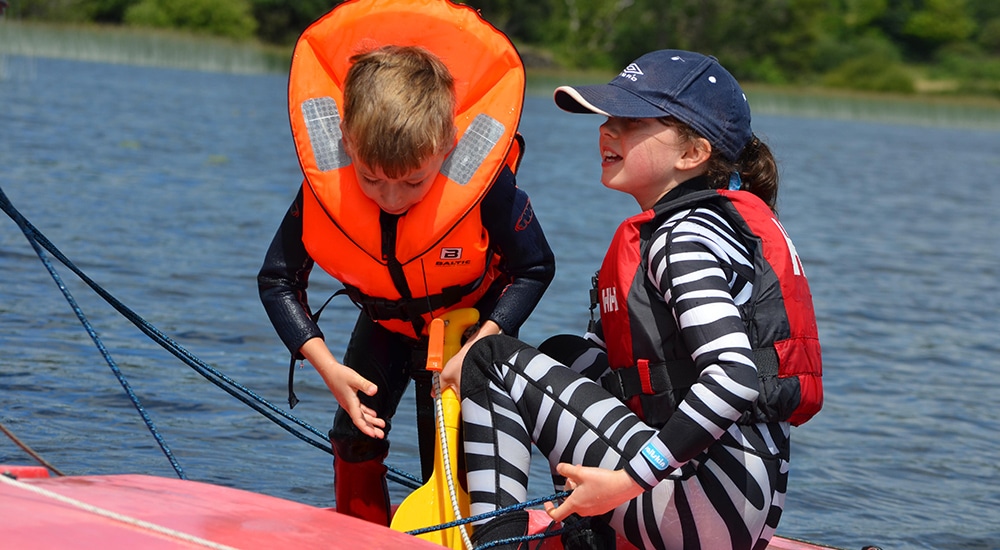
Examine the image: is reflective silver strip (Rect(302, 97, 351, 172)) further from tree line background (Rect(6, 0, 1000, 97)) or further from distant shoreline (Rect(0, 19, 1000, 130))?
tree line background (Rect(6, 0, 1000, 97))

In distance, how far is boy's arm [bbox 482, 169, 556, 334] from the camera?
9.62ft

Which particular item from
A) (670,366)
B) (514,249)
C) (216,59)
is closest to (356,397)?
(514,249)

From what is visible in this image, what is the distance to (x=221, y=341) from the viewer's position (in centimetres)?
607

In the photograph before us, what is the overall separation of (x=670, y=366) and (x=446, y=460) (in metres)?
0.52

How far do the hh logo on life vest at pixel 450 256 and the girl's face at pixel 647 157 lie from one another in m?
0.39

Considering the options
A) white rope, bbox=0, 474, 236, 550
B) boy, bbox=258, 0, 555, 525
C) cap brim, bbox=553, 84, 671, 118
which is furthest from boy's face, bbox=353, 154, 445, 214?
white rope, bbox=0, 474, 236, 550

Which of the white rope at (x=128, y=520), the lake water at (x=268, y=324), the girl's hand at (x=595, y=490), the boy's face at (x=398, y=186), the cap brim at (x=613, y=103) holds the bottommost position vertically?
the lake water at (x=268, y=324)

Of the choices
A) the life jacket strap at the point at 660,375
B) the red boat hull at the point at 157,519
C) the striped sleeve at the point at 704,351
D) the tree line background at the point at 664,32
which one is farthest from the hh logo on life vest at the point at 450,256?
the tree line background at the point at 664,32

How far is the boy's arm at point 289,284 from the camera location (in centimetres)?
292

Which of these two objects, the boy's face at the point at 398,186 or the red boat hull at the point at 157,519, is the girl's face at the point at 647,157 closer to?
the boy's face at the point at 398,186

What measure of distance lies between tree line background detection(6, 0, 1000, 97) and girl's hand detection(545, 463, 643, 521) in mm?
47003

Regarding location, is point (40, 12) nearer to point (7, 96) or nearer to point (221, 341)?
point (7, 96)

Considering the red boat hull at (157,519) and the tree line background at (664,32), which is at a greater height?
the red boat hull at (157,519)

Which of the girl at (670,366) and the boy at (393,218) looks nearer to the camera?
the girl at (670,366)
